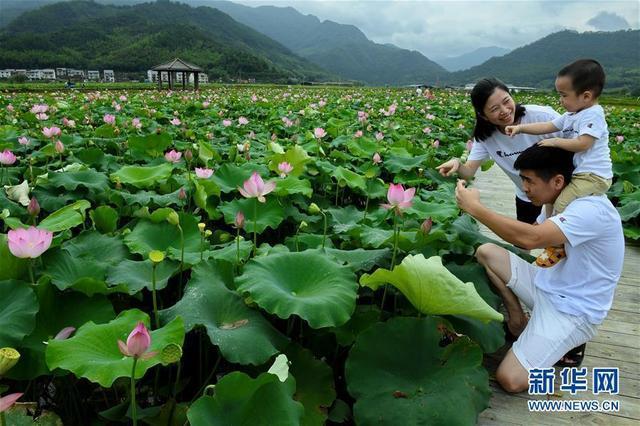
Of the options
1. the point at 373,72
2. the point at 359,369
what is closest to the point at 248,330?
the point at 359,369

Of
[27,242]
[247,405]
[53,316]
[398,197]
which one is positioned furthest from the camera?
[398,197]

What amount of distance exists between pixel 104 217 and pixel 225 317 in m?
1.06

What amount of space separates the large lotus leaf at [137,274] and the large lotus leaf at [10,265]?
256 millimetres

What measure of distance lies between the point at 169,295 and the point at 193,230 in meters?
0.31

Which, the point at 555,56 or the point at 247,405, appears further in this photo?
the point at 555,56

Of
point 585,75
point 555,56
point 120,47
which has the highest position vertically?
point 585,75

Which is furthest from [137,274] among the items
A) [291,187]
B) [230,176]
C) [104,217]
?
[230,176]

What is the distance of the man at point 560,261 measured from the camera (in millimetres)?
1749

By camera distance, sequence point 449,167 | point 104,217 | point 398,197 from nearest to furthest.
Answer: point 398,197, point 104,217, point 449,167

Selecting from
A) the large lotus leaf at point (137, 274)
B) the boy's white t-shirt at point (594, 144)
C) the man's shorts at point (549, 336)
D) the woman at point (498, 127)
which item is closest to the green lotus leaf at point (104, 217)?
the large lotus leaf at point (137, 274)

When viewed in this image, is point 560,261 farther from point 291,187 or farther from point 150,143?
point 150,143

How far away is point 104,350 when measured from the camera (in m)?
1.23

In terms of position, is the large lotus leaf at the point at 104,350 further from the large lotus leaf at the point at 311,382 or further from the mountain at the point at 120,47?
the mountain at the point at 120,47

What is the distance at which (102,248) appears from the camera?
6.49 ft
